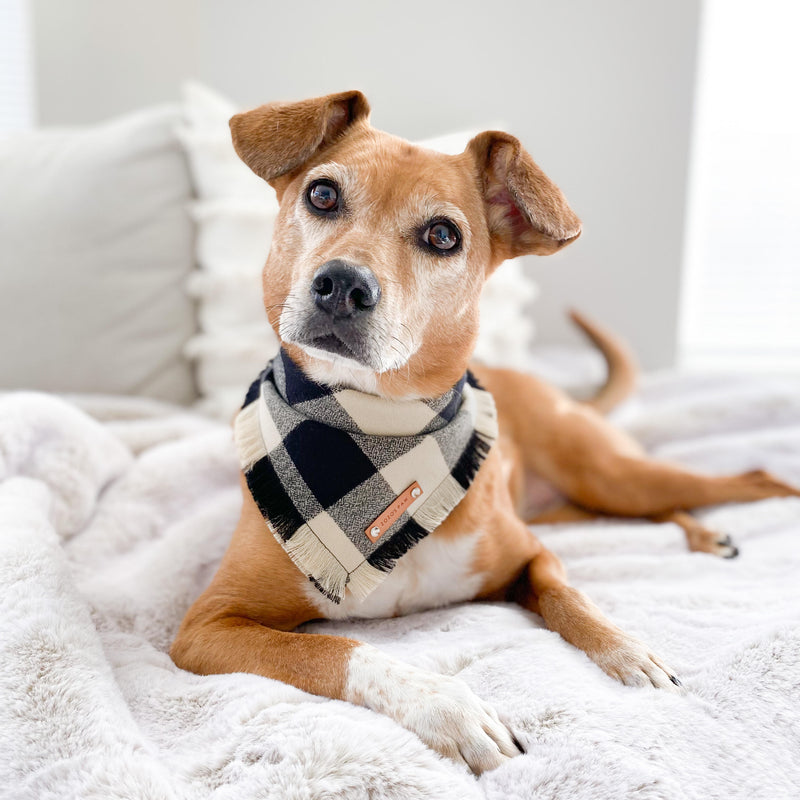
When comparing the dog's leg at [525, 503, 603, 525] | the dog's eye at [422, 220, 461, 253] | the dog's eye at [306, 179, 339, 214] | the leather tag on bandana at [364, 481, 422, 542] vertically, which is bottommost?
the dog's leg at [525, 503, 603, 525]

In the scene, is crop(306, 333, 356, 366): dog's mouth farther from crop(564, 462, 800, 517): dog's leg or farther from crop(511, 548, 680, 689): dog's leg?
crop(564, 462, 800, 517): dog's leg

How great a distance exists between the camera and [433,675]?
110cm

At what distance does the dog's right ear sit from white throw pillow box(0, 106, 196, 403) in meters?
1.24

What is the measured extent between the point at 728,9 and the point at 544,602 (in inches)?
129

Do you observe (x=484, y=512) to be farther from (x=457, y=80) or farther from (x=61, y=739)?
(x=457, y=80)

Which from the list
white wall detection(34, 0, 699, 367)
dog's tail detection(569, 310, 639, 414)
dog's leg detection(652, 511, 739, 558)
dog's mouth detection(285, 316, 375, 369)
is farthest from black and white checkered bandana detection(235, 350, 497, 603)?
white wall detection(34, 0, 699, 367)

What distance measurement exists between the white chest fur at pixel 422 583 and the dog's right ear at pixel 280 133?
0.72 m

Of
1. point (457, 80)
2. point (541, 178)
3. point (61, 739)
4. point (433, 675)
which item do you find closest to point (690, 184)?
point (457, 80)

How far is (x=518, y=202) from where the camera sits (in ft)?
4.25

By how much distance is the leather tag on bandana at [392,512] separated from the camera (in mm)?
1312

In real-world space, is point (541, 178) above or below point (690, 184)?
above

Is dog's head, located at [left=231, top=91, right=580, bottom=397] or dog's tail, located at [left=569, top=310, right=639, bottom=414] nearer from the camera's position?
dog's head, located at [left=231, top=91, right=580, bottom=397]

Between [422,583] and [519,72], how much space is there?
2522 millimetres

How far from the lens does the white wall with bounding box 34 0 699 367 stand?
3.05 m
